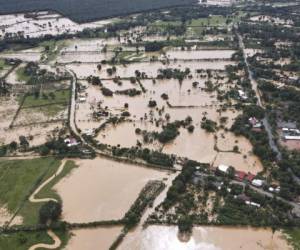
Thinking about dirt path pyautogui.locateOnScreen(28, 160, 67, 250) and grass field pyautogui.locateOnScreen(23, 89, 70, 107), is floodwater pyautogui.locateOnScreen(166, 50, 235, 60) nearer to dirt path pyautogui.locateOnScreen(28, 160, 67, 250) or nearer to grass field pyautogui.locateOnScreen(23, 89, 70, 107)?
grass field pyautogui.locateOnScreen(23, 89, 70, 107)

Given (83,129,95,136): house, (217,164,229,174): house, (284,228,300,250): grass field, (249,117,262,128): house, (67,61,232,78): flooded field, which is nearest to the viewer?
(284,228,300,250): grass field

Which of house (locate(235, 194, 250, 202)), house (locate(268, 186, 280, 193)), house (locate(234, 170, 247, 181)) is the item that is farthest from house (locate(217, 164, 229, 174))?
house (locate(268, 186, 280, 193))

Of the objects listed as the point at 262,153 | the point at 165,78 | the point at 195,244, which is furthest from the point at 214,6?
the point at 195,244

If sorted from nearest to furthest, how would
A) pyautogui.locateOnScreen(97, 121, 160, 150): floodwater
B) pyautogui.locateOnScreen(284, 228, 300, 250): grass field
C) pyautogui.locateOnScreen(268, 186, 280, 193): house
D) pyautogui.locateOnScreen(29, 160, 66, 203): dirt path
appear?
1. pyautogui.locateOnScreen(284, 228, 300, 250): grass field
2. pyautogui.locateOnScreen(29, 160, 66, 203): dirt path
3. pyautogui.locateOnScreen(268, 186, 280, 193): house
4. pyautogui.locateOnScreen(97, 121, 160, 150): floodwater

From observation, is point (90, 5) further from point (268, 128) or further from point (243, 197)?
point (243, 197)

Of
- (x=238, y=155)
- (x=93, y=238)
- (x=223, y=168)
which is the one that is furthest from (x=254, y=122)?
(x=93, y=238)

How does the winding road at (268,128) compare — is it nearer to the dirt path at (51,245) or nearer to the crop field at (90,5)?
the dirt path at (51,245)

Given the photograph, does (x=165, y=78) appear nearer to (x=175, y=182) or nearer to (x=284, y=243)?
(x=175, y=182)
